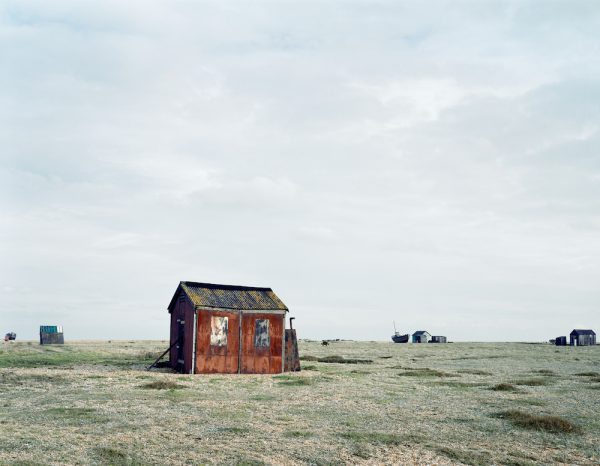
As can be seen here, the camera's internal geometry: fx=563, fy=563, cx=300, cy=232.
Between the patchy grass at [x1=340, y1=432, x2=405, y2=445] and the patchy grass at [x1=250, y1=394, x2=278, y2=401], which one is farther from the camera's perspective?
the patchy grass at [x1=250, y1=394, x2=278, y2=401]

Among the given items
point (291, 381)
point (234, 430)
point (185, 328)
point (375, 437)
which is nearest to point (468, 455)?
point (375, 437)

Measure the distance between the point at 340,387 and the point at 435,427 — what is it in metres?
10.4

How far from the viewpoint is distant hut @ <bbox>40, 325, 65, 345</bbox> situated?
78.5 m

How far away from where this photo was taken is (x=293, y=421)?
690 inches

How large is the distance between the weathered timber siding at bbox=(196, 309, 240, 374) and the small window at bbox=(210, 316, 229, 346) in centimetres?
13

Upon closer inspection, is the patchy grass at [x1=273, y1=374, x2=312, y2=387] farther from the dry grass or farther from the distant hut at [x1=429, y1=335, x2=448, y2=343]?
the distant hut at [x1=429, y1=335, x2=448, y2=343]

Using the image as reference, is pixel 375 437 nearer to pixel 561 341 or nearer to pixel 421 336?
pixel 561 341

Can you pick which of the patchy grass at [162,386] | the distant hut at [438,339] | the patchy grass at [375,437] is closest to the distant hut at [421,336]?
the distant hut at [438,339]

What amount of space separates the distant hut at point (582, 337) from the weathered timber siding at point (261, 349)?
9641cm

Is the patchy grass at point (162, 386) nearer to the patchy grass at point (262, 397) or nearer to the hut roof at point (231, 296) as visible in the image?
the patchy grass at point (262, 397)

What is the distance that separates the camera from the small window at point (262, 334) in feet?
118

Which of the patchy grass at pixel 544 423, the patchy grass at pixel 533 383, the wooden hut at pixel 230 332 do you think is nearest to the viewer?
the patchy grass at pixel 544 423

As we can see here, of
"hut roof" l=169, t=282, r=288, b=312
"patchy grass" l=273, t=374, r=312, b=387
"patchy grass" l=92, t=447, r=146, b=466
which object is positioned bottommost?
"patchy grass" l=273, t=374, r=312, b=387

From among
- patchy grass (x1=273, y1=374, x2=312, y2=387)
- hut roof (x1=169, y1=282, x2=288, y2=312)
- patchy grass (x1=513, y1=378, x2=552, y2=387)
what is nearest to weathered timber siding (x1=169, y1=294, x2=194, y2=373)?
hut roof (x1=169, y1=282, x2=288, y2=312)
